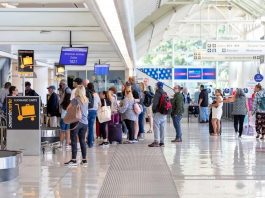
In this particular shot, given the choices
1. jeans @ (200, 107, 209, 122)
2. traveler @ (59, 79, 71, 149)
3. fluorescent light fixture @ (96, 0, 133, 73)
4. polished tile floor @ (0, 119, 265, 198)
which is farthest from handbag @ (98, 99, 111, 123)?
jeans @ (200, 107, 209, 122)

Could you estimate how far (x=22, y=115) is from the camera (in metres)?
13.2

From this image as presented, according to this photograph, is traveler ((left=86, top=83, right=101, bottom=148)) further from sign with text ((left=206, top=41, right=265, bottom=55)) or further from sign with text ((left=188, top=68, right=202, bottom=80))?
sign with text ((left=188, top=68, right=202, bottom=80))

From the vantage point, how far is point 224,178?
394 inches

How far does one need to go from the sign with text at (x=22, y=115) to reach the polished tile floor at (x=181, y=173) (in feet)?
2.33

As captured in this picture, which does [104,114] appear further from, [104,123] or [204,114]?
[204,114]

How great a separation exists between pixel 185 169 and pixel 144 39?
91.7 feet

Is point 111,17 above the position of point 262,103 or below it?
above

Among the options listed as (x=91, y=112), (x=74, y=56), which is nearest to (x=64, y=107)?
(x=91, y=112)

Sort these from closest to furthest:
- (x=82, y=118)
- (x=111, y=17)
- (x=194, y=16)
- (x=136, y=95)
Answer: (x=82, y=118)
(x=111, y=17)
(x=136, y=95)
(x=194, y=16)

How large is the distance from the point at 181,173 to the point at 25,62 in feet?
38.5

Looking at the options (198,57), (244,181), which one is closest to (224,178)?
(244,181)

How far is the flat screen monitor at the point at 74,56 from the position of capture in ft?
67.3

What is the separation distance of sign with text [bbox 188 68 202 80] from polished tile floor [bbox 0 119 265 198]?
3307cm

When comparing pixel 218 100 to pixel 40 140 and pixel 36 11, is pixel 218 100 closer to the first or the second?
Answer: pixel 36 11
